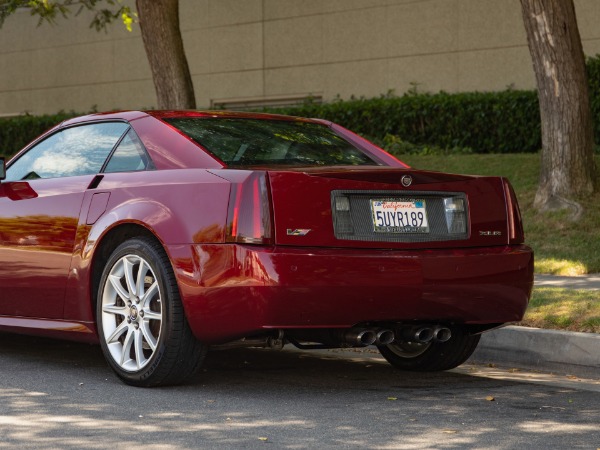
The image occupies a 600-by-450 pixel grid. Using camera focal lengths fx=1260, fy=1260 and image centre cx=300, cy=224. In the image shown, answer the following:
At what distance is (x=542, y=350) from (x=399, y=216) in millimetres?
1909

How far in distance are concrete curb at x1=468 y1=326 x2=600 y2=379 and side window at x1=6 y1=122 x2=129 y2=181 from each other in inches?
106

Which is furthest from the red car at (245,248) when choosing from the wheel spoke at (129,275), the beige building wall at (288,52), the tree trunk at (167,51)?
the beige building wall at (288,52)

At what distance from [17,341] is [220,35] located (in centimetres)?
1554

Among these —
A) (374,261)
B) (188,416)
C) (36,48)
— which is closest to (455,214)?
(374,261)

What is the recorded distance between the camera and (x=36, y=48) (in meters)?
26.8

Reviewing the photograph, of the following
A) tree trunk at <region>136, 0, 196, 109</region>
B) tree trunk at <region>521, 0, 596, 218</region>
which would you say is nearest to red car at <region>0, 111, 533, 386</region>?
tree trunk at <region>521, 0, 596, 218</region>

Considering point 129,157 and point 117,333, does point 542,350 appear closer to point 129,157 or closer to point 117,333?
point 117,333

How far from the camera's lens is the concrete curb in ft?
24.3

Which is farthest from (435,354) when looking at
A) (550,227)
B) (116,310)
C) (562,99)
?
(562,99)

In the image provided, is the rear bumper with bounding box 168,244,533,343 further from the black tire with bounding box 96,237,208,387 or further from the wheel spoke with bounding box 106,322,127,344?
the wheel spoke with bounding box 106,322,127,344

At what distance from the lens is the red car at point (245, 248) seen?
599 centimetres

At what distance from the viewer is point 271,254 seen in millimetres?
5895

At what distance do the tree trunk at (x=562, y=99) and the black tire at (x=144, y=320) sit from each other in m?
7.76

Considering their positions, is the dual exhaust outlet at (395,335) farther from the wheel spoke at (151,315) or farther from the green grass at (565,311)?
the green grass at (565,311)
